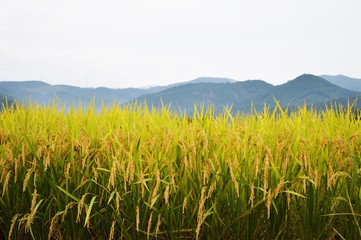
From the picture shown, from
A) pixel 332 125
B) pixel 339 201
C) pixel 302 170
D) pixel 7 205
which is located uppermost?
pixel 332 125

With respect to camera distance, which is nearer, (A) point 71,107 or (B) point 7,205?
(B) point 7,205

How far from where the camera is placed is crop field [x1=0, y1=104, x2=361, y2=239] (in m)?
2.71

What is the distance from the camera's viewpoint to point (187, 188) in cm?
284

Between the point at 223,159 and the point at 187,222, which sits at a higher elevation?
the point at 223,159

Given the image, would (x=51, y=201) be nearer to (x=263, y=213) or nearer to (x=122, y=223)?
(x=122, y=223)

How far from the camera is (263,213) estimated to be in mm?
2822

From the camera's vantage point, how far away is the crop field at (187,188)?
8.91 ft

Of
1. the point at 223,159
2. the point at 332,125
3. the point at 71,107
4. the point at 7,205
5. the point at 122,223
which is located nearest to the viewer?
the point at 122,223

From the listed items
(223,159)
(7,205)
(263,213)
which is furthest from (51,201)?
(263,213)

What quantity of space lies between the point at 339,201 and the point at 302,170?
1.22 ft

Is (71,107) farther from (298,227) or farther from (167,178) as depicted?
(298,227)

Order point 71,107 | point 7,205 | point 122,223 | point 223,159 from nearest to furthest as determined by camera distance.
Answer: point 122,223 → point 223,159 → point 7,205 → point 71,107

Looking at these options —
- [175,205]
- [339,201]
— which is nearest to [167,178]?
[175,205]

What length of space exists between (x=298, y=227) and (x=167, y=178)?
1.08 meters
